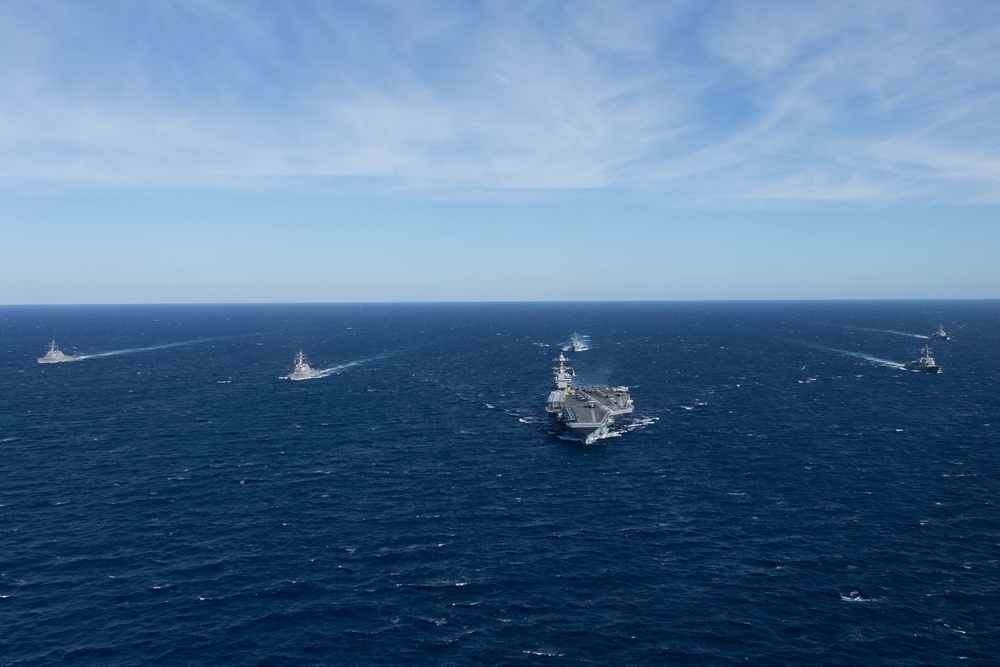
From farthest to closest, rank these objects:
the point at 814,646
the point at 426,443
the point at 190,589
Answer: the point at 426,443
the point at 190,589
the point at 814,646

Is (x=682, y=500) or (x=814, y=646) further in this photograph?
(x=682, y=500)

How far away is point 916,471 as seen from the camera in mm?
139250

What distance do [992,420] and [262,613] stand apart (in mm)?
206277

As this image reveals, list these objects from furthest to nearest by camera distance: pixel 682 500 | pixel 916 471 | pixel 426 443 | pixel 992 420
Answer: pixel 992 420
pixel 426 443
pixel 916 471
pixel 682 500

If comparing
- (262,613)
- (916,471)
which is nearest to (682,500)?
(916,471)

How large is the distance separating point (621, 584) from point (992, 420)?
157 m

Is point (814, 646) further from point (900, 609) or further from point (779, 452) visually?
point (779, 452)

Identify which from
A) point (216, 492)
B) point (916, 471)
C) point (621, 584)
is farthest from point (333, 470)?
point (916, 471)

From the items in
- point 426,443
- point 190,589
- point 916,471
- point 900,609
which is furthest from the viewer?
point 426,443

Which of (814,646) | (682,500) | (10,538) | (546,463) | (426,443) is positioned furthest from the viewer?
(426,443)

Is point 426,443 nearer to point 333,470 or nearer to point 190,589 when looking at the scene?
point 333,470

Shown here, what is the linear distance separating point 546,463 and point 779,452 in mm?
60155

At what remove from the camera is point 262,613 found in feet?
282

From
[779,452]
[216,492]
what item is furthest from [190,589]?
[779,452]
